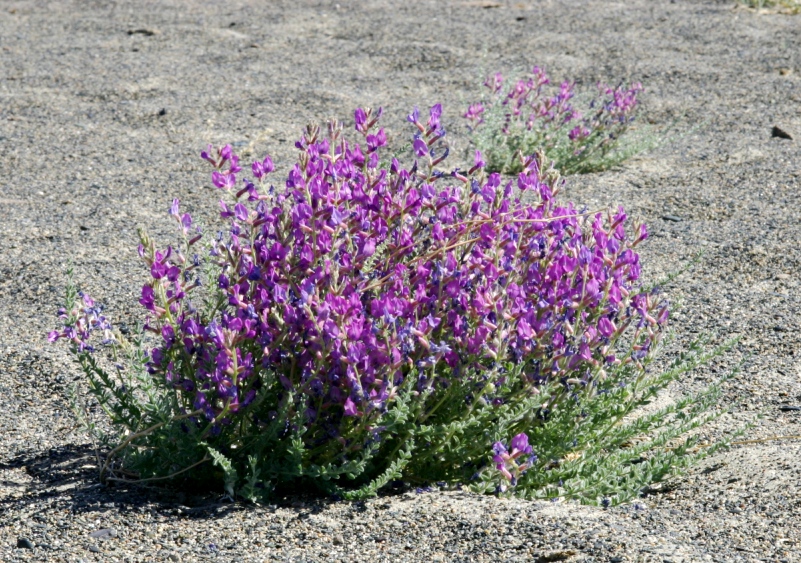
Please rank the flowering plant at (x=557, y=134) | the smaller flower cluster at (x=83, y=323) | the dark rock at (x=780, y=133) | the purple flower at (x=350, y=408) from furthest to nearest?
the dark rock at (x=780, y=133), the flowering plant at (x=557, y=134), the smaller flower cluster at (x=83, y=323), the purple flower at (x=350, y=408)

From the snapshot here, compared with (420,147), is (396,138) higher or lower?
lower

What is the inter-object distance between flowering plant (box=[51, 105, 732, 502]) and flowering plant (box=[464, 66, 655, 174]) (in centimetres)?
291

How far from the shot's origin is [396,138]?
6.07 metres

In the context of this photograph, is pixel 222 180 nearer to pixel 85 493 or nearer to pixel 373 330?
pixel 373 330

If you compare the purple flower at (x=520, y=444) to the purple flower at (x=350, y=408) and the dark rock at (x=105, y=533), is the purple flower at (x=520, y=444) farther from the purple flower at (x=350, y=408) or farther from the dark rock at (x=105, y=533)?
the dark rock at (x=105, y=533)

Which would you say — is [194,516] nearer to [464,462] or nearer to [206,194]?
→ [464,462]

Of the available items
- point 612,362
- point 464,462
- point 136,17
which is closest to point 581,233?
point 612,362

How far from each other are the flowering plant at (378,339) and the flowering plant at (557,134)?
2907 millimetres

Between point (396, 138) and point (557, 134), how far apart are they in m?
0.96

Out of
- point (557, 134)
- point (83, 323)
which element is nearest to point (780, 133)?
point (557, 134)

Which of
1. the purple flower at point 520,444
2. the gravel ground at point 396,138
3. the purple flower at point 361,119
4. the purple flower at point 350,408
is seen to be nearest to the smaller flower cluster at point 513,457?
the purple flower at point 520,444

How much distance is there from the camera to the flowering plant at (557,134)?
5.61 metres

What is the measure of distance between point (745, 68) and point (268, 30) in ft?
12.7

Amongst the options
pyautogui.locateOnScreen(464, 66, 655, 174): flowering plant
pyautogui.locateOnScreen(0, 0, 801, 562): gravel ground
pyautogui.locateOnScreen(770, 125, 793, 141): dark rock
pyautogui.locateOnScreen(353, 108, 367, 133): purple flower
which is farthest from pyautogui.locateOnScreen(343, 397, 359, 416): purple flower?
pyautogui.locateOnScreen(770, 125, 793, 141): dark rock
